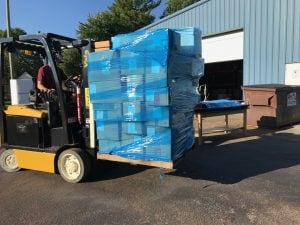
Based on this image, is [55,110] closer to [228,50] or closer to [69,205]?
[69,205]

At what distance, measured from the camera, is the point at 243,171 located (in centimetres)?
654

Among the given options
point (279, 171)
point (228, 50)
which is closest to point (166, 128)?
point (279, 171)

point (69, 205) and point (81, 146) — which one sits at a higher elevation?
point (81, 146)

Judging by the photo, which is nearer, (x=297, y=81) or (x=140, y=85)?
(x=140, y=85)

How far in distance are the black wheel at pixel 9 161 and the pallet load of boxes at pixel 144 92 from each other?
2200mm

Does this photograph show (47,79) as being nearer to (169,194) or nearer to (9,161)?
(9,161)

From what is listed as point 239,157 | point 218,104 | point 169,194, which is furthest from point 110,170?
point 218,104

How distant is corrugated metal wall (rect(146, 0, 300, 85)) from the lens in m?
13.6

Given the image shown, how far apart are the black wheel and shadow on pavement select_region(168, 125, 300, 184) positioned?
309cm

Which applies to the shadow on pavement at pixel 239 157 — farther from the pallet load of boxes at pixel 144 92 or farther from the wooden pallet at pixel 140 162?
the wooden pallet at pixel 140 162

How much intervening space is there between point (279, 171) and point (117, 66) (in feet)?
11.7

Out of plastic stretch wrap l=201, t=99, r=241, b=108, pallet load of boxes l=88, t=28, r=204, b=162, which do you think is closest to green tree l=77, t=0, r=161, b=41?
plastic stretch wrap l=201, t=99, r=241, b=108

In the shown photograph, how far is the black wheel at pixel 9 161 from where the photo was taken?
695cm

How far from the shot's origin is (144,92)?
5230mm
